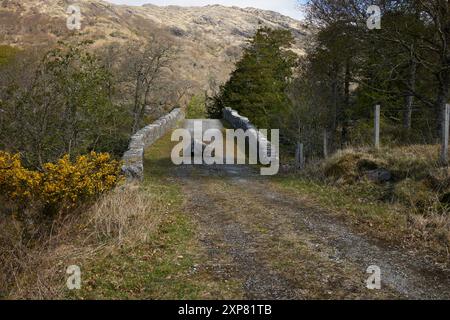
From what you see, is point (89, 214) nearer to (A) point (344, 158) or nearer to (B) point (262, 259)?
(B) point (262, 259)

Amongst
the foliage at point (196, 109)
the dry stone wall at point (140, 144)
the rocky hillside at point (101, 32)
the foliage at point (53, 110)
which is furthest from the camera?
the rocky hillside at point (101, 32)

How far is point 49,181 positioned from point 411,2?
38.8ft

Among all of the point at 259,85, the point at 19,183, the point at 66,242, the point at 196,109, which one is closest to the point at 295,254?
the point at 66,242

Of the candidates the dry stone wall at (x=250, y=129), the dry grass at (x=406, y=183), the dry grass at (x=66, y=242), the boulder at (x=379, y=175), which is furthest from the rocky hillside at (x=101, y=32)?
the dry grass at (x=66, y=242)

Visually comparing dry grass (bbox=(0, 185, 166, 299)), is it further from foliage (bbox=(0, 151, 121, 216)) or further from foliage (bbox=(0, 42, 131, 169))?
foliage (bbox=(0, 42, 131, 169))

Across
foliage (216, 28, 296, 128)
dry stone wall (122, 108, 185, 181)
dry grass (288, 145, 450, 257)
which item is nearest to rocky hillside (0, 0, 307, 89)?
foliage (216, 28, 296, 128)

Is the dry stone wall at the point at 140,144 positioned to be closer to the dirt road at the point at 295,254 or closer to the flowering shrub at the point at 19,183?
the dirt road at the point at 295,254

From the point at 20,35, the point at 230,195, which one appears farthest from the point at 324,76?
the point at 20,35

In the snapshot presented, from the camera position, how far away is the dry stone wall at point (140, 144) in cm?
1228

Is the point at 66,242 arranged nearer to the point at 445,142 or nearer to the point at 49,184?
the point at 49,184

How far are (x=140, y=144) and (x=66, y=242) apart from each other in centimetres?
993

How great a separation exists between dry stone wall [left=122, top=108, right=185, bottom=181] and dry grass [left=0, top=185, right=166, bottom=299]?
261cm

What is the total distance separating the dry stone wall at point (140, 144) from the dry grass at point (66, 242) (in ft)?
8.58

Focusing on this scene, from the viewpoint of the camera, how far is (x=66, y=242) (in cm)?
719
